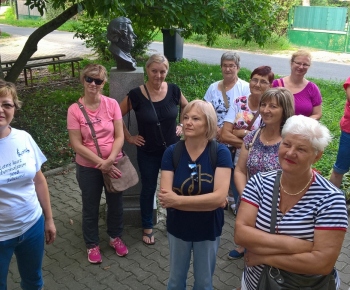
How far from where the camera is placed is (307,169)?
2.16 meters

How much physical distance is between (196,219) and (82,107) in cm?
152

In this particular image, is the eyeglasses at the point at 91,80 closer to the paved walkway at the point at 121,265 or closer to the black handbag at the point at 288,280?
the paved walkway at the point at 121,265

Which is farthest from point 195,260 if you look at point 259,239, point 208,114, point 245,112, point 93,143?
point 245,112

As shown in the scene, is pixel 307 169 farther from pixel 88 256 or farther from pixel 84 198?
pixel 88 256

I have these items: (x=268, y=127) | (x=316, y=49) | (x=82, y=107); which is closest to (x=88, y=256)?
(x=82, y=107)

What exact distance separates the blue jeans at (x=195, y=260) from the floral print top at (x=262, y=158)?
0.62m

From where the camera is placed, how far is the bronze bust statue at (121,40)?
4.21 metres

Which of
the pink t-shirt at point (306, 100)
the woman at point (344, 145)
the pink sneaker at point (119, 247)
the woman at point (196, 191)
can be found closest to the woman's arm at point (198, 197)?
the woman at point (196, 191)

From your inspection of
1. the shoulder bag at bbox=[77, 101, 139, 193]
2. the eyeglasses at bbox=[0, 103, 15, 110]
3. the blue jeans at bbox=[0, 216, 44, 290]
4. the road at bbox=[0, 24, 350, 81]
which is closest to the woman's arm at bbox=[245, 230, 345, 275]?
the blue jeans at bbox=[0, 216, 44, 290]

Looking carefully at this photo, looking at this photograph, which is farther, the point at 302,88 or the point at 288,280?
the point at 302,88

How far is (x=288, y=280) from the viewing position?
2.16m

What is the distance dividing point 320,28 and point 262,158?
2280 centimetres

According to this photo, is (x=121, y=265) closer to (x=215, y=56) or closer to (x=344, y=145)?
(x=344, y=145)

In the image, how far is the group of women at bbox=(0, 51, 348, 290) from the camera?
2.13 m
